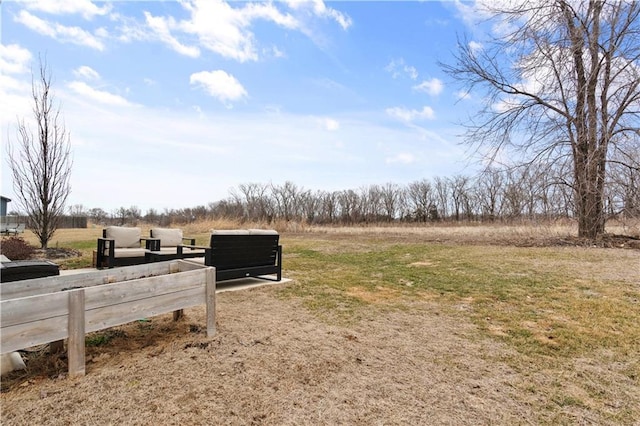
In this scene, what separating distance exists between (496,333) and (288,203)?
32.8m

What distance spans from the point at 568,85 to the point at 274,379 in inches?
448

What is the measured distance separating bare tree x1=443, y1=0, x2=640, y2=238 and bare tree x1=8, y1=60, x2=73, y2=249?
462 inches

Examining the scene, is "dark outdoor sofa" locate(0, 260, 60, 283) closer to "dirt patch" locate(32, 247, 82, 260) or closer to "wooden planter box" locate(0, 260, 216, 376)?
"wooden planter box" locate(0, 260, 216, 376)

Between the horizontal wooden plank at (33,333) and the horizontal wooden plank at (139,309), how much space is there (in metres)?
0.13

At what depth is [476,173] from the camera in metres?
10.4

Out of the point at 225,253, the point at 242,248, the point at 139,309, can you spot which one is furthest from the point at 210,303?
the point at 242,248

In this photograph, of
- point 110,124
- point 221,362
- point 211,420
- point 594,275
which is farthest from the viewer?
point 110,124

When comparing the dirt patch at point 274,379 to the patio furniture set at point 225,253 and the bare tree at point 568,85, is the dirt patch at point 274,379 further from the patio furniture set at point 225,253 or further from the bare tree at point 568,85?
the bare tree at point 568,85

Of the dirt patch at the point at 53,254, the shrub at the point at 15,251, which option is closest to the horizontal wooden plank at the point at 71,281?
the shrub at the point at 15,251

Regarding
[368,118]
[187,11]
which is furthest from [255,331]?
[368,118]

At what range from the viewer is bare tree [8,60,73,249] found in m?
8.04

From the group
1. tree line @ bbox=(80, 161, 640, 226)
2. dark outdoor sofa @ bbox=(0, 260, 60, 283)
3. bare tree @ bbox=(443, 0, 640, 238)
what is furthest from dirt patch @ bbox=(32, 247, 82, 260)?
tree line @ bbox=(80, 161, 640, 226)

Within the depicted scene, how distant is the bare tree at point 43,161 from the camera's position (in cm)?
804

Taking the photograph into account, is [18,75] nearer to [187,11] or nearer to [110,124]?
[110,124]
